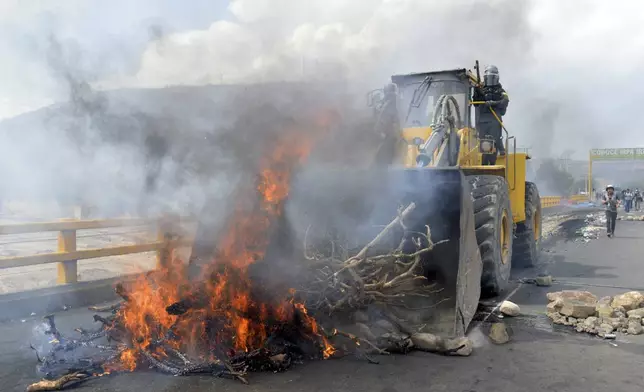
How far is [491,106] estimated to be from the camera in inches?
360

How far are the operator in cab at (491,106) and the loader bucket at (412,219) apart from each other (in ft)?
12.1

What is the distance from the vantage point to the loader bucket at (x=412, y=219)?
543 centimetres

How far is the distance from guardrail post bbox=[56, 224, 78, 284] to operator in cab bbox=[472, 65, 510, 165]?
6.87 m

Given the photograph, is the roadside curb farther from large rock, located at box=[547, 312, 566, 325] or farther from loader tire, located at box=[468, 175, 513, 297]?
large rock, located at box=[547, 312, 566, 325]

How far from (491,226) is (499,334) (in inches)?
69.7

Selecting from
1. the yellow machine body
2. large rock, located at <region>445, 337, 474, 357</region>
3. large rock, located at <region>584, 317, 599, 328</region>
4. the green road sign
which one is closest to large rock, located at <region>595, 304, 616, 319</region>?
large rock, located at <region>584, 317, 599, 328</region>

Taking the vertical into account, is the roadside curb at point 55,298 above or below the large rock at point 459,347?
above

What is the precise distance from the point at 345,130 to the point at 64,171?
4177 mm

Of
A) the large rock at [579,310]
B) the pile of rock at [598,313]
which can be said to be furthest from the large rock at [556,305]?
the large rock at [579,310]

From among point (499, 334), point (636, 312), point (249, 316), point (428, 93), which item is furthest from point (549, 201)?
point (249, 316)

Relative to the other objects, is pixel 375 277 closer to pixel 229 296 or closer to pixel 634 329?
pixel 229 296

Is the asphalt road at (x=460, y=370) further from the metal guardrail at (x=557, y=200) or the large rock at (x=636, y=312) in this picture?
the metal guardrail at (x=557, y=200)

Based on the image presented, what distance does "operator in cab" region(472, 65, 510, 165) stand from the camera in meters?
9.10

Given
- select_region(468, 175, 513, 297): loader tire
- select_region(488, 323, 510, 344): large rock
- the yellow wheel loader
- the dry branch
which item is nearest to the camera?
select_region(488, 323, 510, 344): large rock
